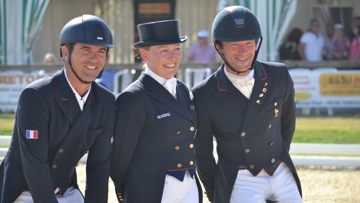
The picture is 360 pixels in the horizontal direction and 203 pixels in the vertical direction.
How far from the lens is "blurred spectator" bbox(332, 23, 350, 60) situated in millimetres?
16797

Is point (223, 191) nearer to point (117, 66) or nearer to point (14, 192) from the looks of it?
point (14, 192)

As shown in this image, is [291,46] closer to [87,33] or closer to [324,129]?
[324,129]

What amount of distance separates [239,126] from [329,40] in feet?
42.8

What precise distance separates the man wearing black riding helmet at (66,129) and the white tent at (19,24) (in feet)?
39.8

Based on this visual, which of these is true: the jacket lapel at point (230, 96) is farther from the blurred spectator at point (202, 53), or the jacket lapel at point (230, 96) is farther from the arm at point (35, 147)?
the blurred spectator at point (202, 53)

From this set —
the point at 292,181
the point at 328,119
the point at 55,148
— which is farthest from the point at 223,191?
the point at 328,119

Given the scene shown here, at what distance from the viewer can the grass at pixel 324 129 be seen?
1140cm

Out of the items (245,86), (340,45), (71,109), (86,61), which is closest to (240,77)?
(245,86)

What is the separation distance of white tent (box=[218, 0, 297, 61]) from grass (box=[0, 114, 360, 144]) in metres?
2.17

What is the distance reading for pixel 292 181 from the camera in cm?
502

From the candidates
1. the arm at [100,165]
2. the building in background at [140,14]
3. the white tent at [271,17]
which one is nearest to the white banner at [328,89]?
the white tent at [271,17]

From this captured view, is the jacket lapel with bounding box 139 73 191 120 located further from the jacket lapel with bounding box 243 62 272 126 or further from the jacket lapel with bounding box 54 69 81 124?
the jacket lapel with bounding box 54 69 81 124

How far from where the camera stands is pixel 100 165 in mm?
4633

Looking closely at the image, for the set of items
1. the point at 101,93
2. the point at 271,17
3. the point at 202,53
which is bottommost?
the point at 202,53
